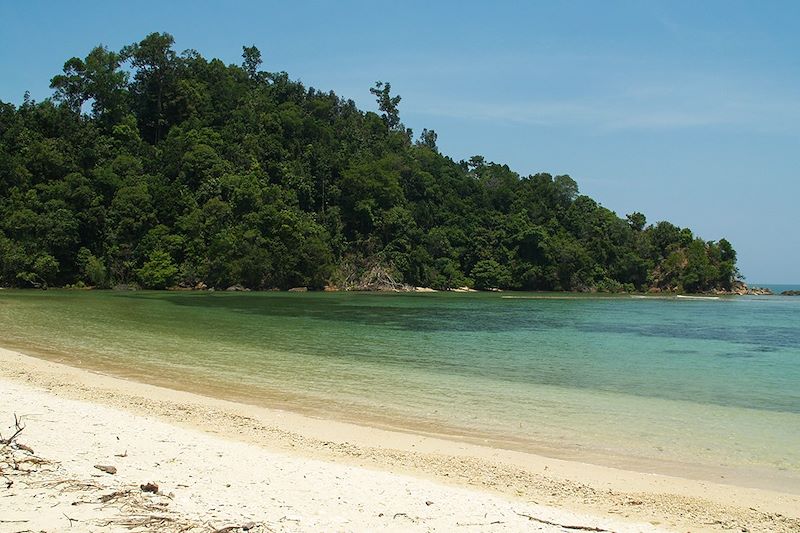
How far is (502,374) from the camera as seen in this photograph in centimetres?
1650

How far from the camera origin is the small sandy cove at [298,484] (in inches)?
205

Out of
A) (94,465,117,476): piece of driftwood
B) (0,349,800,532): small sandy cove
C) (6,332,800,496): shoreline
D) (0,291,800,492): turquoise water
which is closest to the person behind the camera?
(0,349,800,532): small sandy cove

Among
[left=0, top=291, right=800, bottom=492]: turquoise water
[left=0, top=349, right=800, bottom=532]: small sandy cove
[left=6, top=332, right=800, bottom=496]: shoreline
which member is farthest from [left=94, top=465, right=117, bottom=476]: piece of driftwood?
[left=0, top=291, right=800, bottom=492]: turquoise water

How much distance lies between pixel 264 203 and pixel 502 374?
189 feet

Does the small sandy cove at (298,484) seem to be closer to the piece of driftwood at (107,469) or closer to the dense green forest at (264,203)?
the piece of driftwood at (107,469)

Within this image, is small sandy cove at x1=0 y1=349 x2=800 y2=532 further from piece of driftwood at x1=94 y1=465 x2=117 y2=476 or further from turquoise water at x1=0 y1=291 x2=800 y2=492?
turquoise water at x1=0 y1=291 x2=800 y2=492

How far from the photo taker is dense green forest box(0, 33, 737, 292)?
209 ft

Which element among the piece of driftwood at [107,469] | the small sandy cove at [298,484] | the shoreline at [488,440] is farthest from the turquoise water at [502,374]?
the piece of driftwood at [107,469]

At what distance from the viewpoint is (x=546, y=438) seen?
996 cm

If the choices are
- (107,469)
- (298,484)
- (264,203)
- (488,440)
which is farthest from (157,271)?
(298,484)

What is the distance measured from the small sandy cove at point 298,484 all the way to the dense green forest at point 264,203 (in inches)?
2270

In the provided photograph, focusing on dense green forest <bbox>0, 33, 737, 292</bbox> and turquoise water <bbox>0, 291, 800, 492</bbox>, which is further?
dense green forest <bbox>0, 33, 737, 292</bbox>

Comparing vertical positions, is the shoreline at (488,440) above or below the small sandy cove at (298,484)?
below

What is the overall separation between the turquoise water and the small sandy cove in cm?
135
